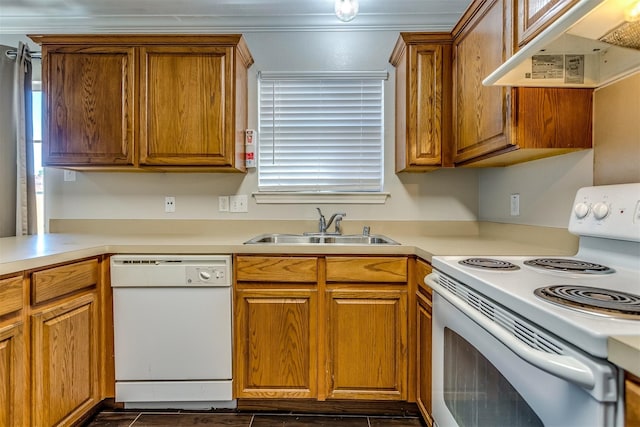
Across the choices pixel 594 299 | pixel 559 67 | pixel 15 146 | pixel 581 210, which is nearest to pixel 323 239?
pixel 581 210

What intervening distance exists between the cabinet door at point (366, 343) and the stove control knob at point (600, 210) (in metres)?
0.82

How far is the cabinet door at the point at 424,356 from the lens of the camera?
1.47m

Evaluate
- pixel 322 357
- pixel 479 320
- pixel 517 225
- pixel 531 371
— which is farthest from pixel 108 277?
pixel 517 225

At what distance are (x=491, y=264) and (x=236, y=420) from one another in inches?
55.5

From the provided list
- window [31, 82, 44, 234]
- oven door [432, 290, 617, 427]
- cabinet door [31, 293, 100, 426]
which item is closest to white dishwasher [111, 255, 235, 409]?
cabinet door [31, 293, 100, 426]

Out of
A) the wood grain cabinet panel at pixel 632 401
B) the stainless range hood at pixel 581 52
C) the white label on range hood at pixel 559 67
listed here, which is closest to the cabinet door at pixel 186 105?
the stainless range hood at pixel 581 52

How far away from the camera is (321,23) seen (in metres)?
2.27

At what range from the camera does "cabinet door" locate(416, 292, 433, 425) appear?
4.84 ft

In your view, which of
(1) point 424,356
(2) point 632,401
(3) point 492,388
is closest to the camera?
(2) point 632,401

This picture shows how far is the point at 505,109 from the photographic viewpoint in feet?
4.56

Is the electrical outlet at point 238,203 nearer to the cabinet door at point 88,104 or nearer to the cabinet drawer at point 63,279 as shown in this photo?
the cabinet door at point 88,104

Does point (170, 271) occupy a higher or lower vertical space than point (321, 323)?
higher

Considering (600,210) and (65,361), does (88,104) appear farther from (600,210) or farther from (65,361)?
(600,210)

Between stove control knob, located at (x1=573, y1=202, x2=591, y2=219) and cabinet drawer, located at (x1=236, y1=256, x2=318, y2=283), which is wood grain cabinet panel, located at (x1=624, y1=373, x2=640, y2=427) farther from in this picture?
cabinet drawer, located at (x1=236, y1=256, x2=318, y2=283)
